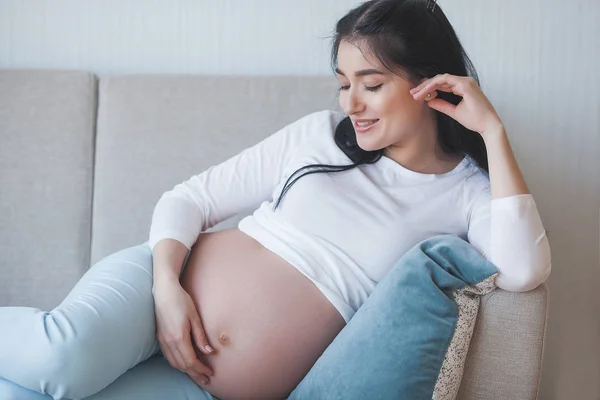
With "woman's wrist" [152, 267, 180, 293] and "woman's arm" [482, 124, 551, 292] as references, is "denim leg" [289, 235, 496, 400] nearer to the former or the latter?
"woman's arm" [482, 124, 551, 292]

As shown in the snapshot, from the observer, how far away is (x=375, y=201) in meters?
1.30

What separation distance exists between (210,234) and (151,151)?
41 cm

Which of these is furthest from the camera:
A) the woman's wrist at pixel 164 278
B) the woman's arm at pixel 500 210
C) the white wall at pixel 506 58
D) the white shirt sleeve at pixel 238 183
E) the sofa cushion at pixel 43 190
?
the white wall at pixel 506 58

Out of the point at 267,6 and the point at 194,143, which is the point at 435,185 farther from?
the point at 267,6

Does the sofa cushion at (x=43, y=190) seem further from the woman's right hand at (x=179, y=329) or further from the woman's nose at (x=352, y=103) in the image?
the woman's nose at (x=352, y=103)

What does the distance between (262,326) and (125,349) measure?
0.24 metres

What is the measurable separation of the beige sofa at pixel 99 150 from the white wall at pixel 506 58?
0.18 m

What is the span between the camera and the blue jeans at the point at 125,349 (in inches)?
40.0

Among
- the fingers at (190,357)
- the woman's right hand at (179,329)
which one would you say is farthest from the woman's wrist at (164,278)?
the fingers at (190,357)

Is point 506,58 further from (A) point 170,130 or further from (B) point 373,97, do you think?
(A) point 170,130

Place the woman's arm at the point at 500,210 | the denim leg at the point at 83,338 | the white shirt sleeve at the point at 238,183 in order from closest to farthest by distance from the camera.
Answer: the denim leg at the point at 83,338 → the woman's arm at the point at 500,210 → the white shirt sleeve at the point at 238,183

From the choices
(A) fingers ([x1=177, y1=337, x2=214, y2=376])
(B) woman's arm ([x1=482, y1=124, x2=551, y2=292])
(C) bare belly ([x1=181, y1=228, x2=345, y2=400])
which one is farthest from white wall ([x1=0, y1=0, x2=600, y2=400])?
(A) fingers ([x1=177, y1=337, x2=214, y2=376])

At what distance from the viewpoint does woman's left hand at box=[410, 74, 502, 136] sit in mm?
1224

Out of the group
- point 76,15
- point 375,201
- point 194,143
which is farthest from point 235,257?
point 76,15
